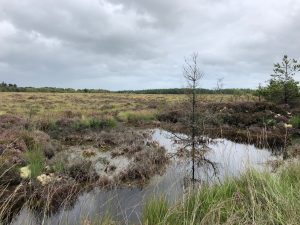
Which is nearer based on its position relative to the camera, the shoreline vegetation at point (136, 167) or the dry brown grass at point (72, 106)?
the shoreline vegetation at point (136, 167)

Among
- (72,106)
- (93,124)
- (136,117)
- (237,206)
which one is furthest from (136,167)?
(72,106)

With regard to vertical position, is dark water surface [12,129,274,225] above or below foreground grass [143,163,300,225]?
below

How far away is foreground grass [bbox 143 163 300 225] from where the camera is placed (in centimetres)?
427

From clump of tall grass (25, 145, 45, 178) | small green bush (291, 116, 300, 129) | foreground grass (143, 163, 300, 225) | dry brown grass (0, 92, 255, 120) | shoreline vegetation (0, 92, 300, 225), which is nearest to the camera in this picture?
foreground grass (143, 163, 300, 225)

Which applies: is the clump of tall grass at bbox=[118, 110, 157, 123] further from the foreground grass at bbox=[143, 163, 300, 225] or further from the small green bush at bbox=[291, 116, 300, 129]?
the foreground grass at bbox=[143, 163, 300, 225]

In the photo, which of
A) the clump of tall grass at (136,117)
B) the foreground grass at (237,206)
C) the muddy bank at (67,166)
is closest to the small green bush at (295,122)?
the muddy bank at (67,166)

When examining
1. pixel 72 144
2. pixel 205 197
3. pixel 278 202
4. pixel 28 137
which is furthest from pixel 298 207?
pixel 72 144

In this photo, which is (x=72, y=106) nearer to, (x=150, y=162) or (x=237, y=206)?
(x=150, y=162)

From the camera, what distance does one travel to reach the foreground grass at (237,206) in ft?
14.0

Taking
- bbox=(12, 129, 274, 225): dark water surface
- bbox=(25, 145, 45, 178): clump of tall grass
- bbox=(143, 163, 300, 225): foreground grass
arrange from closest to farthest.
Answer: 1. bbox=(143, 163, 300, 225): foreground grass
2. bbox=(12, 129, 274, 225): dark water surface
3. bbox=(25, 145, 45, 178): clump of tall grass

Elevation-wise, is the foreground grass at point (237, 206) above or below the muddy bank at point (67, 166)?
above

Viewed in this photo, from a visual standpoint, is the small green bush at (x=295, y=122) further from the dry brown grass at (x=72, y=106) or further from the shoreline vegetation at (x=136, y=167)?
the dry brown grass at (x=72, y=106)

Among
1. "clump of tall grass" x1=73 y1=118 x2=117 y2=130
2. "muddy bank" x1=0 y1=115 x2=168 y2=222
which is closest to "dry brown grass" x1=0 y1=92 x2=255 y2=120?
"clump of tall grass" x1=73 y1=118 x2=117 y2=130

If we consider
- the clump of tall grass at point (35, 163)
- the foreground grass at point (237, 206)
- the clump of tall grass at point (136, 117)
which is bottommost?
the clump of tall grass at point (136, 117)
